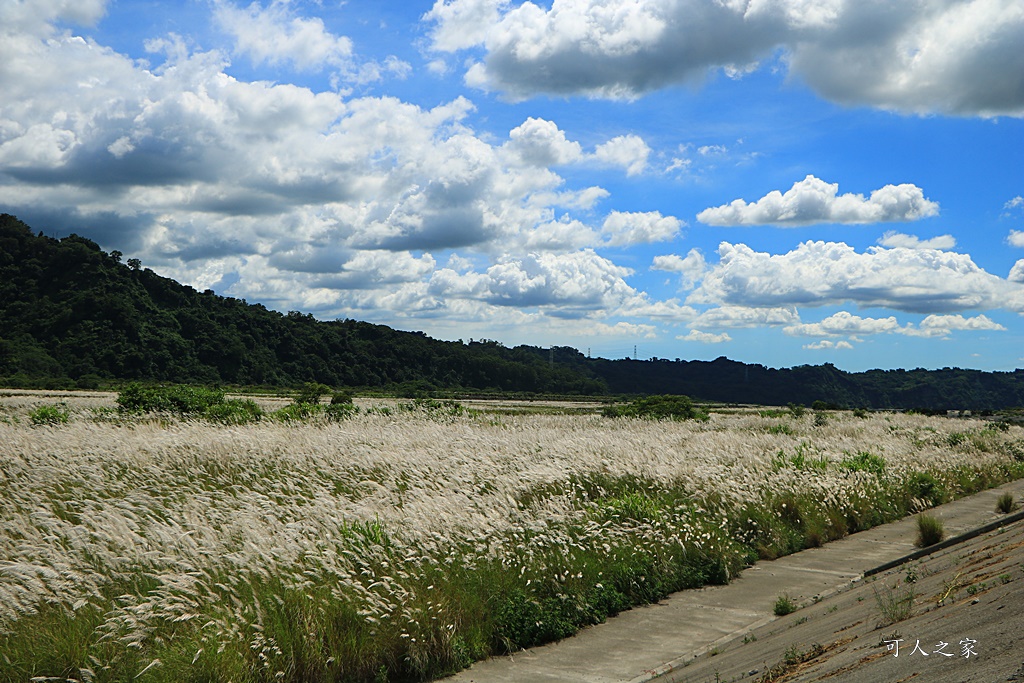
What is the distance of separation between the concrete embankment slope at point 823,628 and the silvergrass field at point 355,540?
406 mm

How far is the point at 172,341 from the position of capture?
290 ft

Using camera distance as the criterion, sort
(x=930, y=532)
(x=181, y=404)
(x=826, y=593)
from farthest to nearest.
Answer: (x=181, y=404)
(x=930, y=532)
(x=826, y=593)

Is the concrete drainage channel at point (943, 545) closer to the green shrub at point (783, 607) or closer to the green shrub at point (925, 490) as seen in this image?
the green shrub at point (783, 607)

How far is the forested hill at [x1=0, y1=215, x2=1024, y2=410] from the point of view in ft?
271

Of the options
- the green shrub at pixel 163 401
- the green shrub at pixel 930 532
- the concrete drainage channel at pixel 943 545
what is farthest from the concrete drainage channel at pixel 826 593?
the green shrub at pixel 163 401

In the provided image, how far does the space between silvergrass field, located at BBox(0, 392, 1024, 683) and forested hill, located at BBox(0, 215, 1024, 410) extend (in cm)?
6537

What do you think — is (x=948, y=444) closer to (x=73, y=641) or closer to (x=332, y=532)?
(x=332, y=532)

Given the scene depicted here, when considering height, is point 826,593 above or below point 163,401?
below

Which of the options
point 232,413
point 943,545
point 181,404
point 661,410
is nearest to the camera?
point 943,545

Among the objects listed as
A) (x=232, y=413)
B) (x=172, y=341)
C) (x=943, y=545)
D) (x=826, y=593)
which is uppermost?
(x=172, y=341)

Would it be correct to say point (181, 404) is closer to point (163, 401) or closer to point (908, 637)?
point (163, 401)

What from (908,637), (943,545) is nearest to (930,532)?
(943,545)

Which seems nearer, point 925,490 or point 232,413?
point 925,490

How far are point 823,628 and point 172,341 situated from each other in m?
91.2
